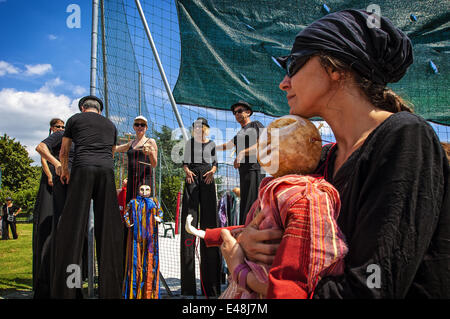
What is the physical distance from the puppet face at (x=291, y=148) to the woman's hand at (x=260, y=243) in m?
0.19

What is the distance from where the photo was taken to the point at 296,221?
771 millimetres

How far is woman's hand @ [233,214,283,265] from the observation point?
2.89ft

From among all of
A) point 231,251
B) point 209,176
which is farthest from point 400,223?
point 209,176

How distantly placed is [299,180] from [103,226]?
9.16ft

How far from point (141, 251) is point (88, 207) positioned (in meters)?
1.06

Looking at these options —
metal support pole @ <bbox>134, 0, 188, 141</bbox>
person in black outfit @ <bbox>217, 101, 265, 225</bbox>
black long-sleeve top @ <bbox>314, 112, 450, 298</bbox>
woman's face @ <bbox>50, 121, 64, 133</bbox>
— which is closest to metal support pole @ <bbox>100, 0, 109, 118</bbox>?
metal support pole @ <bbox>134, 0, 188, 141</bbox>

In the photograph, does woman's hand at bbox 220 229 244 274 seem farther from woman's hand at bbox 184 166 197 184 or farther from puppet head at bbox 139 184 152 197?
woman's hand at bbox 184 166 197 184

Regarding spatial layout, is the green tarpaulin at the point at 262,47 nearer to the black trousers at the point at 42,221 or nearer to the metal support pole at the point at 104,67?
the metal support pole at the point at 104,67

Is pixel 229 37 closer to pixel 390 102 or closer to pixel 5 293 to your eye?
pixel 390 102

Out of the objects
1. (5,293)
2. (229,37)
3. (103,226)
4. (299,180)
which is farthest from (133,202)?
(299,180)

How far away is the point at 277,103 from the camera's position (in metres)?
4.82

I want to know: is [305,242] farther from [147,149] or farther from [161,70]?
[161,70]

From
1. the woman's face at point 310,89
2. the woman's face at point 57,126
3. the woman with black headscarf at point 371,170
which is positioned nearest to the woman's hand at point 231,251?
the woman with black headscarf at point 371,170

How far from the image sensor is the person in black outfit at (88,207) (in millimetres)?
2906
